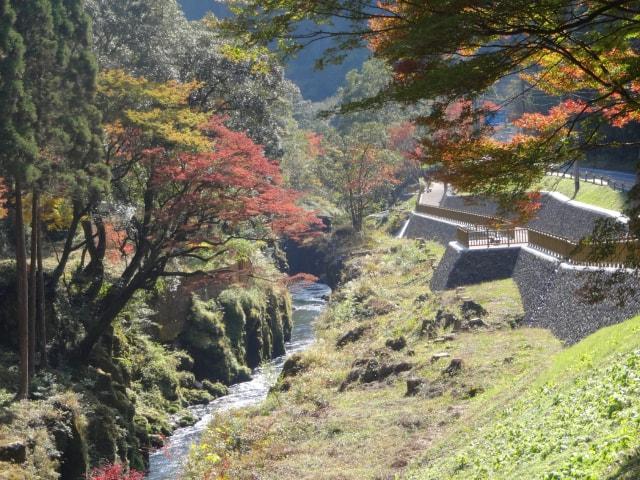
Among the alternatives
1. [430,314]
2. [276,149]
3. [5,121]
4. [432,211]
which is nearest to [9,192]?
[5,121]

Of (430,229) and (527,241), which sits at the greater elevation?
(430,229)

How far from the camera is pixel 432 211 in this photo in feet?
176

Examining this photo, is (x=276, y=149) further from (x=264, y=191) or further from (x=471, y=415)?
(x=471, y=415)

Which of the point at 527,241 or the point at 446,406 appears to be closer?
the point at 446,406

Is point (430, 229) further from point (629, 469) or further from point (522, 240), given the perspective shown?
point (629, 469)

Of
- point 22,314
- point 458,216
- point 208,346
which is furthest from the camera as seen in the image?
point 458,216

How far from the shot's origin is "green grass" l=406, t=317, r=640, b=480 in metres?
9.44

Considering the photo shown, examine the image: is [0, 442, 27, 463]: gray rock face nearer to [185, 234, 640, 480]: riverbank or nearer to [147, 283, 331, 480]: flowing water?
[185, 234, 640, 480]: riverbank

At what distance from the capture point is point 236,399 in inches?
1237

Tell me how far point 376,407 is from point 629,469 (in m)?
11.9

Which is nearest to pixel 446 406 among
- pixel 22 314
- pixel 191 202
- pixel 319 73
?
pixel 191 202

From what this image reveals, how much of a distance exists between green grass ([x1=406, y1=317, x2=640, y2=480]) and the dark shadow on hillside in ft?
0.06

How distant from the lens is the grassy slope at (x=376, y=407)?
16734 millimetres

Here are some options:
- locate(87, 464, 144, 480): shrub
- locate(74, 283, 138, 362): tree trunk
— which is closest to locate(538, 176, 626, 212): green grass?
locate(74, 283, 138, 362): tree trunk
